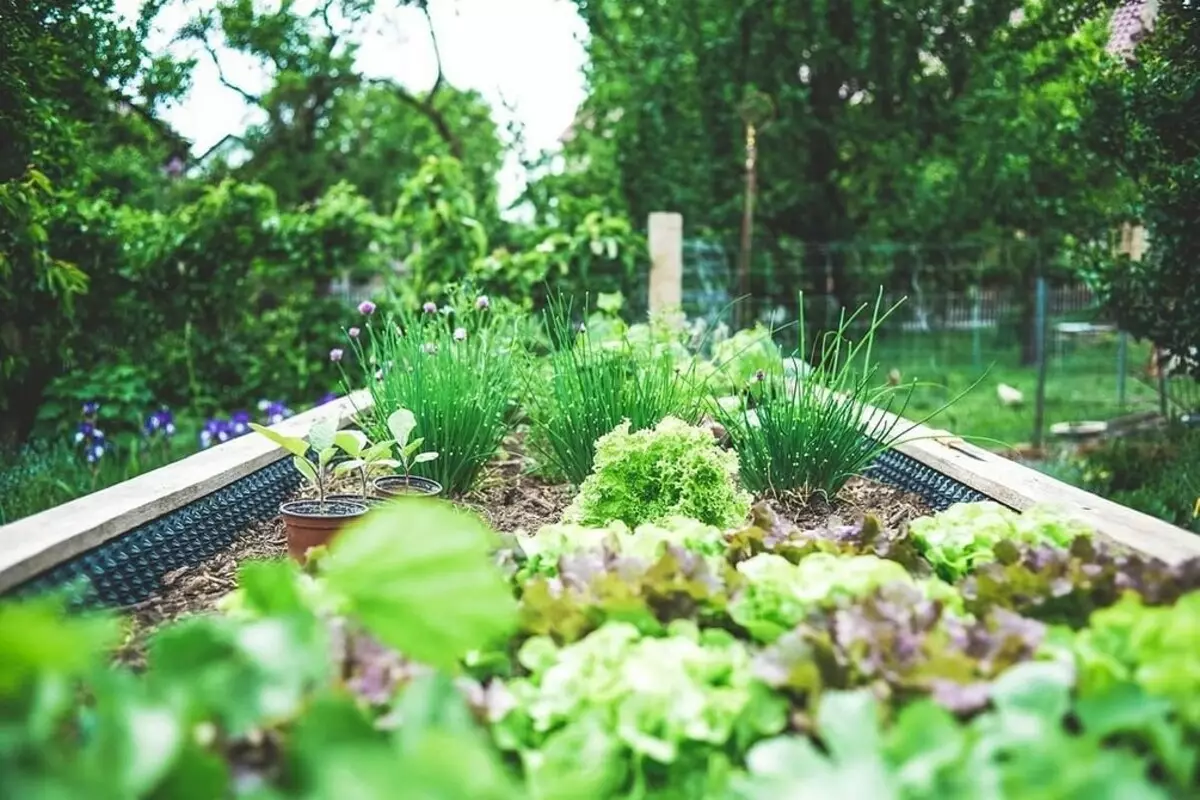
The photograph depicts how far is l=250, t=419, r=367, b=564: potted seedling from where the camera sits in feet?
7.06

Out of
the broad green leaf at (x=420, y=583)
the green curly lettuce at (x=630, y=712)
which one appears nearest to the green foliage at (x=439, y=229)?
the green curly lettuce at (x=630, y=712)

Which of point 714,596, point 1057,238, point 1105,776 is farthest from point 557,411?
point 1057,238

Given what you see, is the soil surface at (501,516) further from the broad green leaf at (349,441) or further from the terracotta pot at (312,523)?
the broad green leaf at (349,441)

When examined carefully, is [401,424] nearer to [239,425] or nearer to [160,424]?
[239,425]

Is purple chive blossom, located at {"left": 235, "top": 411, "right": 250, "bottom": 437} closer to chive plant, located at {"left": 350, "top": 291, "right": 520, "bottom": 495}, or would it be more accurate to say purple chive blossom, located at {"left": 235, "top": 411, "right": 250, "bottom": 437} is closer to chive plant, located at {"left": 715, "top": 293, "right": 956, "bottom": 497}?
chive plant, located at {"left": 350, "top": 291, "right": 520, "bottom": 495}

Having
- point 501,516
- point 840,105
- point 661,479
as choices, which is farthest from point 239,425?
point 840,105

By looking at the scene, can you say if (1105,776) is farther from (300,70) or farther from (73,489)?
(300,70)

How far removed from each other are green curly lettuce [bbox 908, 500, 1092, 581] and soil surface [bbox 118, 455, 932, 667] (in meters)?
0.31

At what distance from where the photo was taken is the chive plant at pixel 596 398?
277 centimetres

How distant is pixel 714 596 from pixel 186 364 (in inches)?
198

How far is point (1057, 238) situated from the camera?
30.0 ft

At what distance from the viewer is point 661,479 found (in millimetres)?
2383

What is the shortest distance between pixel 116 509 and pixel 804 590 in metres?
1.36

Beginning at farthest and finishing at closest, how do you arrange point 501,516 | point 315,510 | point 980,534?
point 501,516 < point 315,510 < point 980,534
